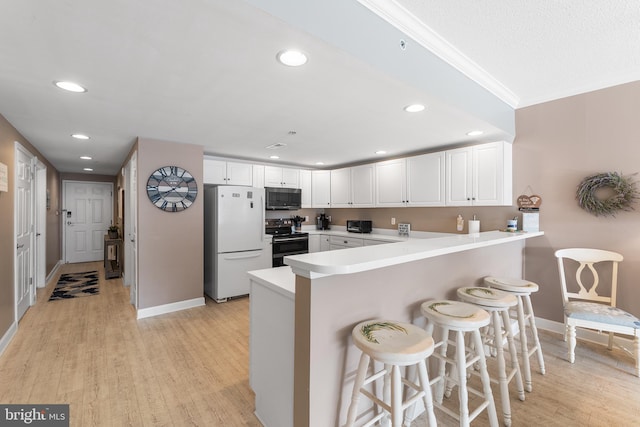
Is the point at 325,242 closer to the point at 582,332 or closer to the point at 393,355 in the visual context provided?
the point at 582,332

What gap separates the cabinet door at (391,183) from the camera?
4.14m

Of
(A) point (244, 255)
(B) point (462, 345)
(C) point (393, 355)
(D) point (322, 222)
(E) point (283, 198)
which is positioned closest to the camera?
(C) point (393, 355)

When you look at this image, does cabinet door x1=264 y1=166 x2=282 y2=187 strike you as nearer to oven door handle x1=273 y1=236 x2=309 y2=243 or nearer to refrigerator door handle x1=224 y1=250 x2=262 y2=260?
oven door handle x1=273 y1=236 x2=309 y2=243

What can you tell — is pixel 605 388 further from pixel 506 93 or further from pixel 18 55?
pixel 18 55

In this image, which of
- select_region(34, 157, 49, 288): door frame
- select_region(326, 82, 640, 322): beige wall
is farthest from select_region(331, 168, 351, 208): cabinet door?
select_region(34, 157, 49, 288): door frame

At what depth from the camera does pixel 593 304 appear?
2465mm

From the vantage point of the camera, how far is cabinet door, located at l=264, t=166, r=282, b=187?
477cm

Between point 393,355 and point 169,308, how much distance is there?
3.30 meters

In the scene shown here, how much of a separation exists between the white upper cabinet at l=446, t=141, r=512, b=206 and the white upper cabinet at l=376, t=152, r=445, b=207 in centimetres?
13

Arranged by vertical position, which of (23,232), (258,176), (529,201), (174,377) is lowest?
(174,377)

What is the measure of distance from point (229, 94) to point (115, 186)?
21.9ft

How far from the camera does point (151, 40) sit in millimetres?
1391

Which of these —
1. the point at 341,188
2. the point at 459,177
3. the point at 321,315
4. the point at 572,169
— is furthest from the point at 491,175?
the point at 321,315

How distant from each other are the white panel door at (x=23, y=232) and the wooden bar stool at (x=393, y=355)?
152 inches
